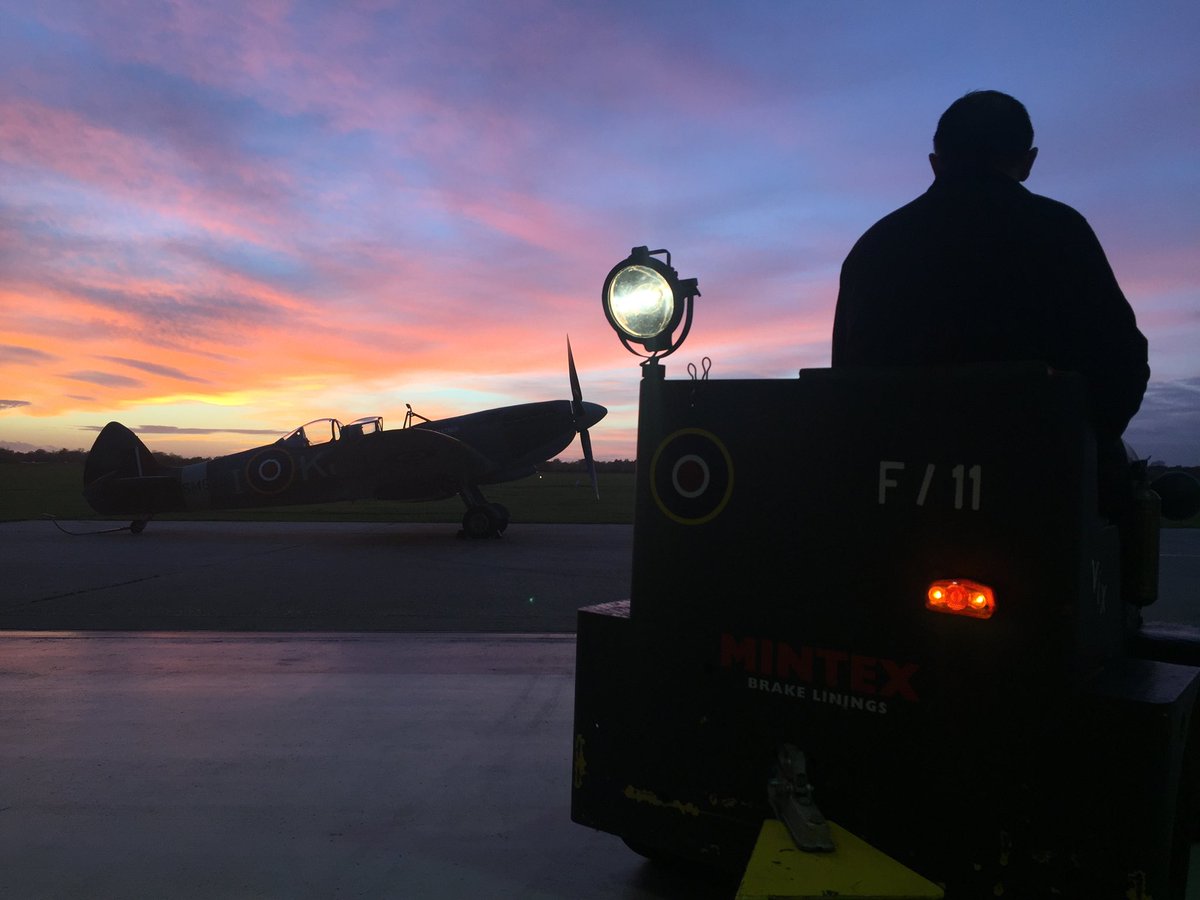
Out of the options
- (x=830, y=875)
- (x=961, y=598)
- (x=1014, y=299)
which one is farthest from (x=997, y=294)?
(x=830, y=875)

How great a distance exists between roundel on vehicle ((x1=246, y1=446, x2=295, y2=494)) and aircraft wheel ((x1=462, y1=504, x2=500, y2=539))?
179 inches

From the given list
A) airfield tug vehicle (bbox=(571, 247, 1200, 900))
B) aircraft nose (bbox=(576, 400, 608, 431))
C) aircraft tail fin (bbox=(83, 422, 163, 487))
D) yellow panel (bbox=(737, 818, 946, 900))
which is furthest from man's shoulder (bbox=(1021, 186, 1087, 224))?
aircraft tail fin (bbox=(83, 422, 163, 487))

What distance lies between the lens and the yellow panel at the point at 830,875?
1440 millimetres

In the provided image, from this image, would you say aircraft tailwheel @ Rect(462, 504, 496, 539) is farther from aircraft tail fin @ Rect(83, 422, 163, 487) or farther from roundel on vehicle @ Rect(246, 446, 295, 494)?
aircraft tail fin @ Rect(83, 422, 163, 487)

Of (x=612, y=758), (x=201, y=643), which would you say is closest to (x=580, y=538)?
(x=201, y=643)

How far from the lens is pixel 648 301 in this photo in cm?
214

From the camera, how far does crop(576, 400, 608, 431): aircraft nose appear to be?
17641mm

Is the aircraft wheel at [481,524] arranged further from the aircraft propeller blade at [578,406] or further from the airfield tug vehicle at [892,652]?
the airfield tug vehicle at [892,652]

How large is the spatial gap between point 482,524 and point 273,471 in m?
5.13

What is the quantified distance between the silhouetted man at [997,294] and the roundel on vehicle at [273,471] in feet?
54.1

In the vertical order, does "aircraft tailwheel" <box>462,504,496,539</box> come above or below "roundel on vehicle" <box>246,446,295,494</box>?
below

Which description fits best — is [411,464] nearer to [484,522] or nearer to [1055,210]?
[484,522]

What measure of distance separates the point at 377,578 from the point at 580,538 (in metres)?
5.59

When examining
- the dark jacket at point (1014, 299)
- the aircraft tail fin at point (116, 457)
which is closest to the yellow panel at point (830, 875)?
the dark jacket at point (1014, 299)
